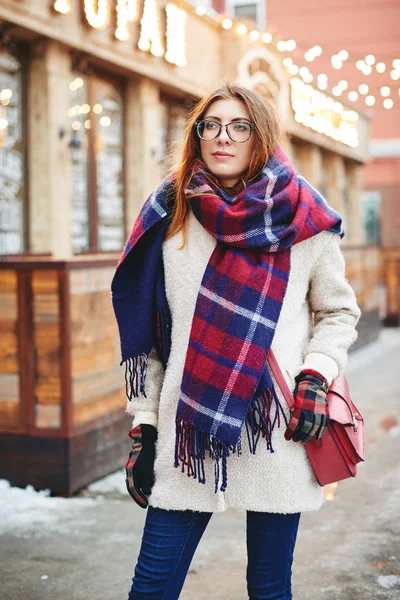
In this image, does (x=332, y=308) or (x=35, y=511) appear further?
(x=35, y=511)

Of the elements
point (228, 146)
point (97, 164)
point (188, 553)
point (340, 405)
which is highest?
point (97, 164)

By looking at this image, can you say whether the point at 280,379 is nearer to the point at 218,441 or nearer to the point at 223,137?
the point at 218,441

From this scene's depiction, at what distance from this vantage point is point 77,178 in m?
7.42

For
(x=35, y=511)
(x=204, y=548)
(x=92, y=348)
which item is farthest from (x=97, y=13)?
(x=204, y=548)

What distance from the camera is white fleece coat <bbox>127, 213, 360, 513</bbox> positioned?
8.21 feet

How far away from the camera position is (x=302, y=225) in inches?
98.2

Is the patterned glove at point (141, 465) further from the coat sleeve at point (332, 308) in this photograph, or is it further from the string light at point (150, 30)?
the string light at point (150, 30)

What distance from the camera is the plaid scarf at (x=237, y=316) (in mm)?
2451

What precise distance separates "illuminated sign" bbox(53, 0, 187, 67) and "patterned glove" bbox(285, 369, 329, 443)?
4.59 m

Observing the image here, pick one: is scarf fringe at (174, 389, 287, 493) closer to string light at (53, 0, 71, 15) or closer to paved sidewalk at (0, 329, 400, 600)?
paved sidewalk at (0, 329, 400, 600)

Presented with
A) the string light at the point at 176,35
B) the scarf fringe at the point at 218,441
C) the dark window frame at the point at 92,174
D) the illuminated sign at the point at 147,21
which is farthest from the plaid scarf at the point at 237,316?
the string light at the point at 176,35

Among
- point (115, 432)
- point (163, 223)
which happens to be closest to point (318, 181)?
point (115, 432)

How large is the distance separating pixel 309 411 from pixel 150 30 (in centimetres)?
599

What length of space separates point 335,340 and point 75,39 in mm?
4704
